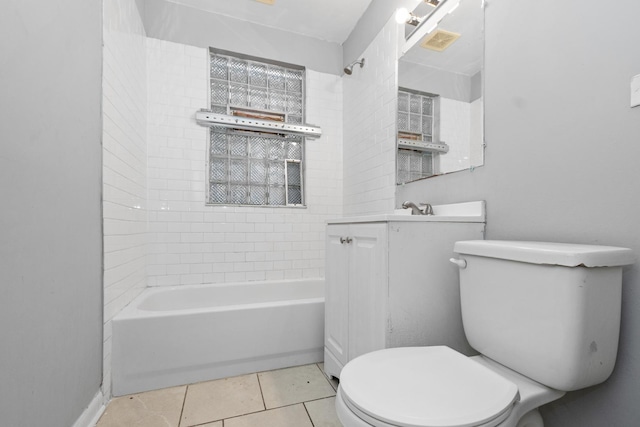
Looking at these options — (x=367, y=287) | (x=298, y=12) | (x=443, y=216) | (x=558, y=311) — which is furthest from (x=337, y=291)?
(x=298, y=12)

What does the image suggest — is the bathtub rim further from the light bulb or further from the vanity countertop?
the light bulb

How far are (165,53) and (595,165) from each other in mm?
2666

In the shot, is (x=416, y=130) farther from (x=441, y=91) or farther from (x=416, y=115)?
(x=441, y=91)

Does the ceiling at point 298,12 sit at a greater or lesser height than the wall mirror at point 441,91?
greater

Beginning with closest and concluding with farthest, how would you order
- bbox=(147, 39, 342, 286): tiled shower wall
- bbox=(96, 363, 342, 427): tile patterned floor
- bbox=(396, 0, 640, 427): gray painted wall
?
bbox=(396, 0, 640, 427): gray painted wall, bbox=(96, 363, 342, 427): tile patterned floor, bbox=(147, 39, 342, 286): tiled shower wall

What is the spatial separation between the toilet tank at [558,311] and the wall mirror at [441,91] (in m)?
0.62

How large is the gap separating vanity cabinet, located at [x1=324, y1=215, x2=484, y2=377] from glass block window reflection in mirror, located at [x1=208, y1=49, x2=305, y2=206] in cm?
135

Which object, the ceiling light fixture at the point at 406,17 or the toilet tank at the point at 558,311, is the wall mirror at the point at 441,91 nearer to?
the ceiling light fixture at the point at 406,17

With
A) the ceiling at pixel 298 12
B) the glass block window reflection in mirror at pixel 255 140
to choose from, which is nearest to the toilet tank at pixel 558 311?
the glass block window reflection in mirror at pixel 255 140

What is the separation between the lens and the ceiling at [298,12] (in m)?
2.17

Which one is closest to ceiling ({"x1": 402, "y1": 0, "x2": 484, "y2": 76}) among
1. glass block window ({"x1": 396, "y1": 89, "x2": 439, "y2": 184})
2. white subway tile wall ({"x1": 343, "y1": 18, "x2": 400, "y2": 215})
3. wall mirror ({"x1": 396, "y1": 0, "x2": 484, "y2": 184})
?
wall mirror ({"x1": 396, "y1": 0, "x2": 484, "y2": 184})

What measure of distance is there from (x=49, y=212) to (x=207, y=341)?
998 millimetres

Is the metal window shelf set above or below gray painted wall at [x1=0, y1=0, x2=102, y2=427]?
above

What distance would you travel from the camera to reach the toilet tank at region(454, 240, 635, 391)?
729 mm
